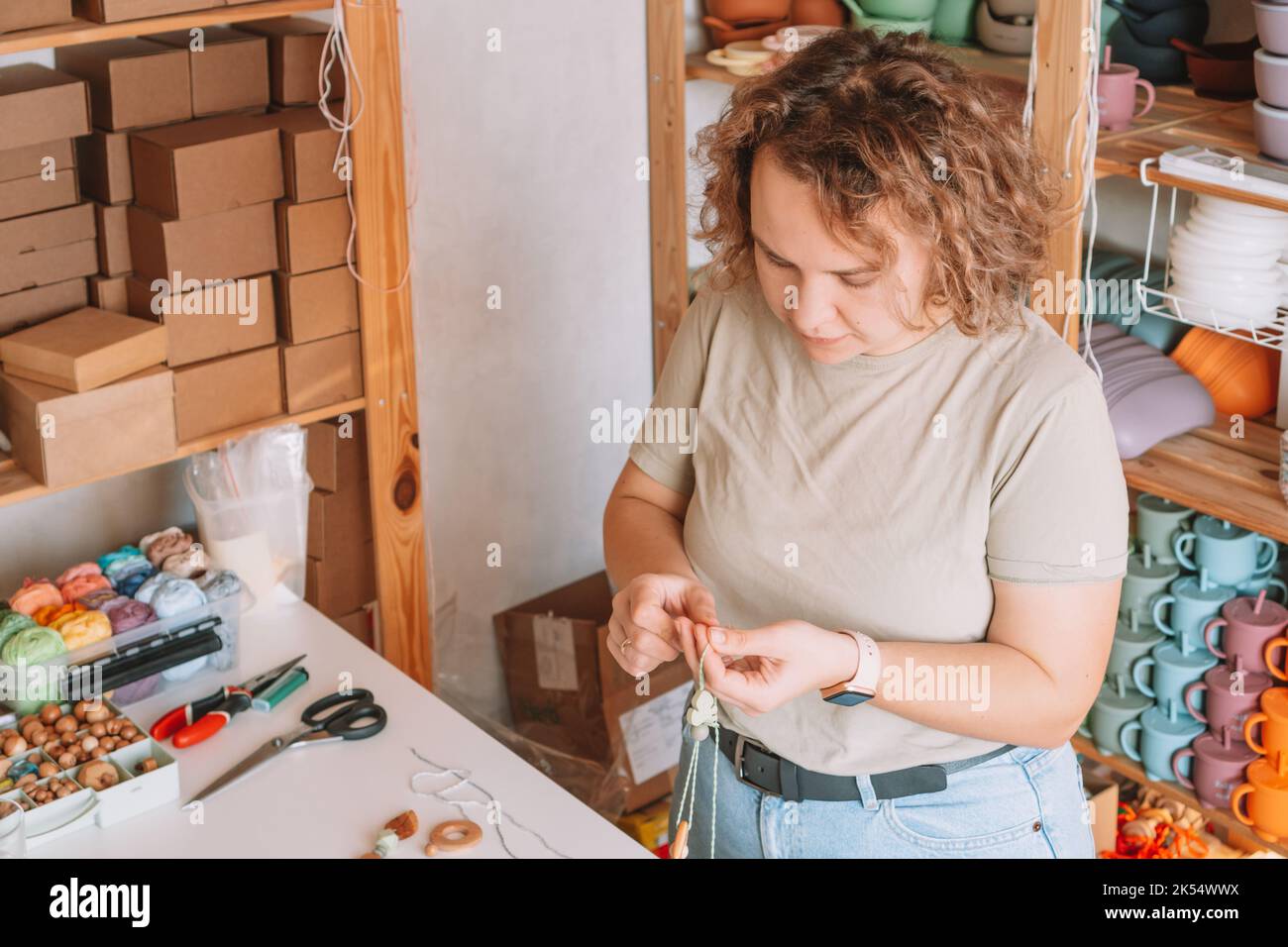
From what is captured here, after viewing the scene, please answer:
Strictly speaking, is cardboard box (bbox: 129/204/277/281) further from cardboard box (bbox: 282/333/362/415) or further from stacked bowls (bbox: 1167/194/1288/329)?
stacked bowls (bbox: 1167/194/1288/329)

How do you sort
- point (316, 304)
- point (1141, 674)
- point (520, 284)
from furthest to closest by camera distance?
point (520, 284) < point (1141, 674) < point (316, 304)

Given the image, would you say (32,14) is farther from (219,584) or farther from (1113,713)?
(1113,713)

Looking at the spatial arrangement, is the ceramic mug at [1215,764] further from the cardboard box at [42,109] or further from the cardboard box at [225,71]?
the cardboard box at [42,109]

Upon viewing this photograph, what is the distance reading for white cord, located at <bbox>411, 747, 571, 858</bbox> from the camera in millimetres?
1522

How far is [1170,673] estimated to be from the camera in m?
2.27

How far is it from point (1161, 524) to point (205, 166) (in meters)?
1.50

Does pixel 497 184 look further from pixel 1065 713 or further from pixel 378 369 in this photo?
pixel 1065 713

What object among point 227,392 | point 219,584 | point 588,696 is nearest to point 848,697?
point 219,584

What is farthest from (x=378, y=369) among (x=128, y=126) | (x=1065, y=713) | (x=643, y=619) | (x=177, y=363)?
(x=1065, y=713)

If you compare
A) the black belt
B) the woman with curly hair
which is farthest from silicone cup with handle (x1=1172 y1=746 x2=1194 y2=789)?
the black belt

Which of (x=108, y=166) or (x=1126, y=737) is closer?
(x=108, y=166)

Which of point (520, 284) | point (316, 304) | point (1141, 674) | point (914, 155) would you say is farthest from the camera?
point (520, 284)

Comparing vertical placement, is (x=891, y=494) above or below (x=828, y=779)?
above

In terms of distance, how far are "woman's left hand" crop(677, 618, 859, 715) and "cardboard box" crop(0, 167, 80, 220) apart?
1.03 meters
